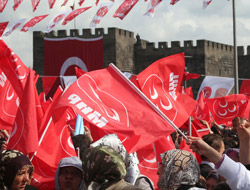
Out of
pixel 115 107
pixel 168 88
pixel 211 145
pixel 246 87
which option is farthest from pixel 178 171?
pixel 246 87

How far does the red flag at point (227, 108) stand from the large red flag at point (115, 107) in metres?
9.51

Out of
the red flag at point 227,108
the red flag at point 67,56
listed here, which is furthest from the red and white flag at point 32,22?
the red flag at point 67,56

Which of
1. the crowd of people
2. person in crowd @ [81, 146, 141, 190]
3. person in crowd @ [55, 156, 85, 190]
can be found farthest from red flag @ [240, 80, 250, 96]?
person in crowd @ [81, 146, 141, 190]

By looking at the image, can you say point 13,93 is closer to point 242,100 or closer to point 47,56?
point 242,100

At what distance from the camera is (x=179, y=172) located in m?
4.61

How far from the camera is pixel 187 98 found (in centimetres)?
938

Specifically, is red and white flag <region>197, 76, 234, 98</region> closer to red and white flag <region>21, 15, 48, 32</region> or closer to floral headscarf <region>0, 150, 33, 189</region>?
red and white flag <region>21, 15, 48, 32</region>

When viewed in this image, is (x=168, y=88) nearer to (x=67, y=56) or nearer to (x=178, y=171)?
(x=178, y=171)

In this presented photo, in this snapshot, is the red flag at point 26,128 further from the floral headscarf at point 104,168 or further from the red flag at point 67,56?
the red flag at point 67,56

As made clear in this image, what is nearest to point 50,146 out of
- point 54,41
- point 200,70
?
point 54,41

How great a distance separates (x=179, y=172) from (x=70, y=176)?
1511 millimetres

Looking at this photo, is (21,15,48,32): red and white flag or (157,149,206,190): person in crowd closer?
(157,149,206,190): person in crowd

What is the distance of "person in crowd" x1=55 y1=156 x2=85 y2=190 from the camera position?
5848 mm

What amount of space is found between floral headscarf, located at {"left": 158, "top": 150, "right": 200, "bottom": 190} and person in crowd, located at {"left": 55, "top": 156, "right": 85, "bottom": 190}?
132 cm
